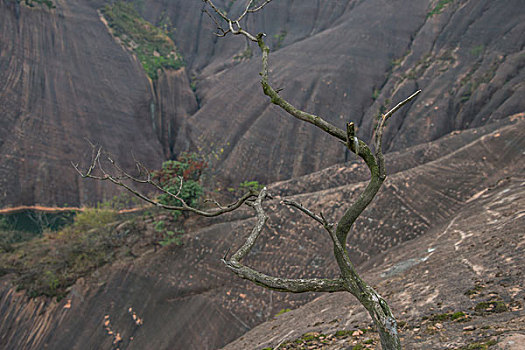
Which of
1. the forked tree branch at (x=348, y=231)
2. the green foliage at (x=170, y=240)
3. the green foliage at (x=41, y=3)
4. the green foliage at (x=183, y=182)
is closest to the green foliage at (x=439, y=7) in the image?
the green foliage at (x=183, y=182)

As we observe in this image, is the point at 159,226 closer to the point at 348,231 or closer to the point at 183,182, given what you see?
the point at 183,182

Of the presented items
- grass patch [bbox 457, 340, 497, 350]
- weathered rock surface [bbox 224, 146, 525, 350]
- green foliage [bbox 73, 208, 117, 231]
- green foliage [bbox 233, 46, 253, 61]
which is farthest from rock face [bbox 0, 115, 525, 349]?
green foliage [bbox 233, 46, 253, 61]

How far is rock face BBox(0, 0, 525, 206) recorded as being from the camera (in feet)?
59.0

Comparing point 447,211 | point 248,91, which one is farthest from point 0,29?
point 447,211

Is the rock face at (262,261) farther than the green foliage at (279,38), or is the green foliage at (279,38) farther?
the green foliage at (279,38)

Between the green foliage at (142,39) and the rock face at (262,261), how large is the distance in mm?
19291

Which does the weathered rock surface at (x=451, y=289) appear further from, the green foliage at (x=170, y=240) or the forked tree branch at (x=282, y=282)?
the green foliage at (x=170, y=240)

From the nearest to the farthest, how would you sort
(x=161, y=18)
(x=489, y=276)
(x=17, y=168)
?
(x=489, y=276)
(x=17, y=168)
(x=161, y=18)

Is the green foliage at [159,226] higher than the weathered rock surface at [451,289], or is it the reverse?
the weathered rock surface at [451,289]

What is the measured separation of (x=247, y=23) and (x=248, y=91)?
1166cm

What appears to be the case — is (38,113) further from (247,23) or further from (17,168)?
(247,23)

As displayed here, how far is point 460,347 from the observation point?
12.6 feet

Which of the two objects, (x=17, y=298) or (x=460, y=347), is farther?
(x=17, y=298)

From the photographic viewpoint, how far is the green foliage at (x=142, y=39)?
87.5ft
